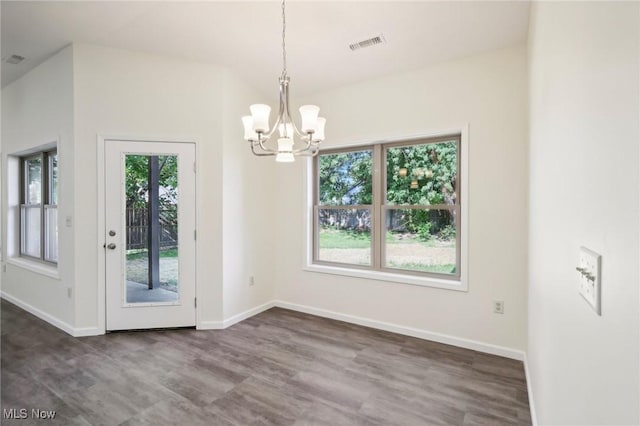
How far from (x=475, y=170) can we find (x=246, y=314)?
3124mm

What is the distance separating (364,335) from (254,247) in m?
1.76

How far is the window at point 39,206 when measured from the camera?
4.25m

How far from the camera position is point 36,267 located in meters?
4.11

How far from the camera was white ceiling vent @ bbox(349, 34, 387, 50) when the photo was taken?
2977 millimetres

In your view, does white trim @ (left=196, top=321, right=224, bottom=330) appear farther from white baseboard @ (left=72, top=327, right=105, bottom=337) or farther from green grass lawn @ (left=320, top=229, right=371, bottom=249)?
green grass lawn @ (left=320, top=229, right=371, bottom=249)

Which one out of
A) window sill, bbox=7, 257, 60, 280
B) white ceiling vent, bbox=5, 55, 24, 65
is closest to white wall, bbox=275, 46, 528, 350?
window sill, bbox=7, 257, 60, 280

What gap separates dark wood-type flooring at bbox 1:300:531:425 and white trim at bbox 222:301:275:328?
7.7 inches

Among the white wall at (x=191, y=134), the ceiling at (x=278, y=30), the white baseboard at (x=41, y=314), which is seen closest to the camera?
the ceiling at (x=278, y=30)

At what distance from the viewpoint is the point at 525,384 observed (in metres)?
2.55

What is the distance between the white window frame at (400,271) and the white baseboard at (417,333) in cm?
50

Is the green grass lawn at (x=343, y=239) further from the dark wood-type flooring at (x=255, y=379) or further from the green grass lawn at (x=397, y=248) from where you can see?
the dark wood-type flooring at (x=255, y=379)

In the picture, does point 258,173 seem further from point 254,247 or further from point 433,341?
point 433,341

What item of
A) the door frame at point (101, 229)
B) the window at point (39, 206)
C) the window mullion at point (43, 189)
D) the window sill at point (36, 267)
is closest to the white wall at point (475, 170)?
the door frame at point (101, 229)

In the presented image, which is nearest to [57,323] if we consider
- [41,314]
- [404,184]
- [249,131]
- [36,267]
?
[41,314]
